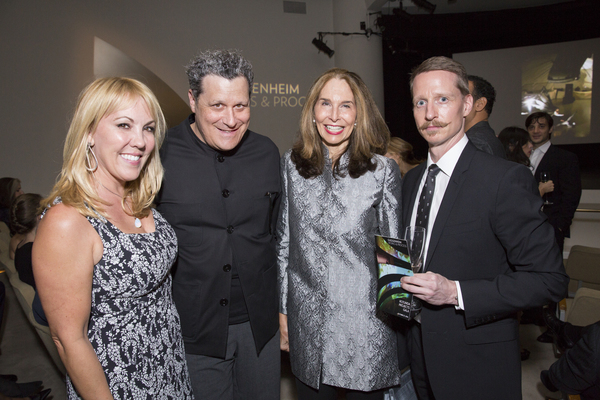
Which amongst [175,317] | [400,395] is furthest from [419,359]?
[175,317]

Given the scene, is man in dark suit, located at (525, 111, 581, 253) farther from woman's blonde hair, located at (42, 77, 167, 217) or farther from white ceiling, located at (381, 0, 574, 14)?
white ceiling, located at (381, 0, 574, 14)

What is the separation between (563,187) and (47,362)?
5859 mm

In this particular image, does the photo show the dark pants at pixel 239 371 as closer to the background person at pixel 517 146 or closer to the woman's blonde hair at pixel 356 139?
the woman's blonde hair at pixel 356 139

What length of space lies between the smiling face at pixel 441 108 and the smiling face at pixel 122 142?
109 cm

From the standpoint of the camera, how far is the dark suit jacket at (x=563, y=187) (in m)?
4.38

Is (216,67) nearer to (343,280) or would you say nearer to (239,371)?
(343,280)

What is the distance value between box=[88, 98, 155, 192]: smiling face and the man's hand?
1.07 m

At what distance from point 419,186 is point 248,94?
0.89 meters

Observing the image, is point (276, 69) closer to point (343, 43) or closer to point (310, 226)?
point (343, 43)

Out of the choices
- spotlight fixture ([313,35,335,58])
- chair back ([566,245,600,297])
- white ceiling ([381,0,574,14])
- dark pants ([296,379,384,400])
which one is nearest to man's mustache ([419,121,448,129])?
dark pants ([296,379,384,400])

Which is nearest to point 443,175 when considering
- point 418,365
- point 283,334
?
point 418,365

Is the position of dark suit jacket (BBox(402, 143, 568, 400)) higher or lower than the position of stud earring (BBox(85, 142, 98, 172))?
lower

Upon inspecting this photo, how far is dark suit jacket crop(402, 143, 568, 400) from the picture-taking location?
4.32 feet

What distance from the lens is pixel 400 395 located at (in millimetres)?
1792
